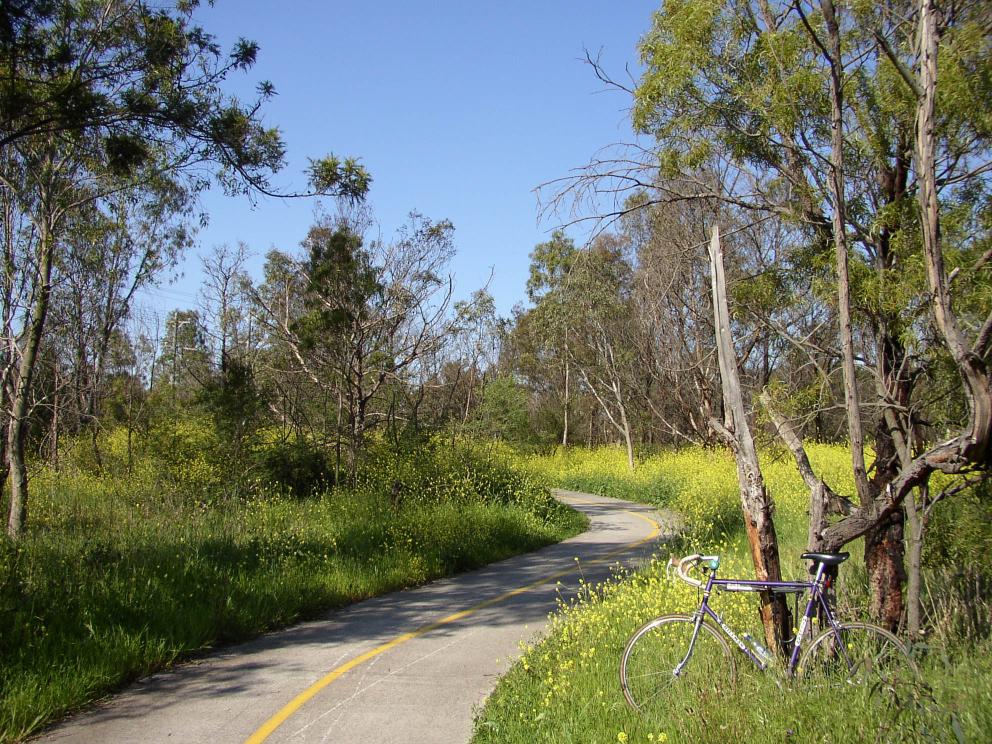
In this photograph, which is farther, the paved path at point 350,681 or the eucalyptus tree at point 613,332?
the eucalyptus tree at point 613,332

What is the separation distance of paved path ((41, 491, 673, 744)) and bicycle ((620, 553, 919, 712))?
4.28 ft

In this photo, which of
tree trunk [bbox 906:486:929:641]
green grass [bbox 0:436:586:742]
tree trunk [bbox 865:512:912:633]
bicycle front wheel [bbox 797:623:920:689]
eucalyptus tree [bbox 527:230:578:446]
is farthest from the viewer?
eucalyptus tree [bbox 527:230:578:446]

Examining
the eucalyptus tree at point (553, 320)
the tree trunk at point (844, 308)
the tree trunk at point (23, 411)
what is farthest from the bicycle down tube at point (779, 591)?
the eucalyptus tree at point (553, 320)

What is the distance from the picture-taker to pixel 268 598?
8.88m

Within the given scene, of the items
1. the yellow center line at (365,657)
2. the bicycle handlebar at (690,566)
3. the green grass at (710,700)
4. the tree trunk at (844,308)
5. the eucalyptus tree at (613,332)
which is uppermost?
the eucalyptus tree at (613,332)

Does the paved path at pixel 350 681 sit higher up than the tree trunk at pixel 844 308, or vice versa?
the tree trunk at pixel 844 308

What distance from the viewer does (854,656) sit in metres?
4.88

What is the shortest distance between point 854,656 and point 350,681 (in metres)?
3.96

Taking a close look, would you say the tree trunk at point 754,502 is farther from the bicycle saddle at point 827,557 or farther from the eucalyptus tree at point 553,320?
the eucalyptus tree at point 553,320

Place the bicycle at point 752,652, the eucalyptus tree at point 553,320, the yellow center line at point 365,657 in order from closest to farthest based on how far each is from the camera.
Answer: the bicycle at point 752,652
the yellow center line at point 365,657
the eucalyptus tree at point 553,320

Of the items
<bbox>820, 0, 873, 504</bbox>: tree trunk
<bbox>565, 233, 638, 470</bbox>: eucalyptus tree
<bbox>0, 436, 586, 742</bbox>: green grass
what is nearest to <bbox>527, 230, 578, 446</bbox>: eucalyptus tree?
<bbox>565, 233, 638, 470</bbox>: eucalyptus tree

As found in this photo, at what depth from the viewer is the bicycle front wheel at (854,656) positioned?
4375mm

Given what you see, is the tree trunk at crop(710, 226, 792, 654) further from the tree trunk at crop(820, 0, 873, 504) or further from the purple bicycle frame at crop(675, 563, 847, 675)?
the tree trunk at crop(820, 0, 873, 504)

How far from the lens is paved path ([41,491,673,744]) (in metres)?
5.46
